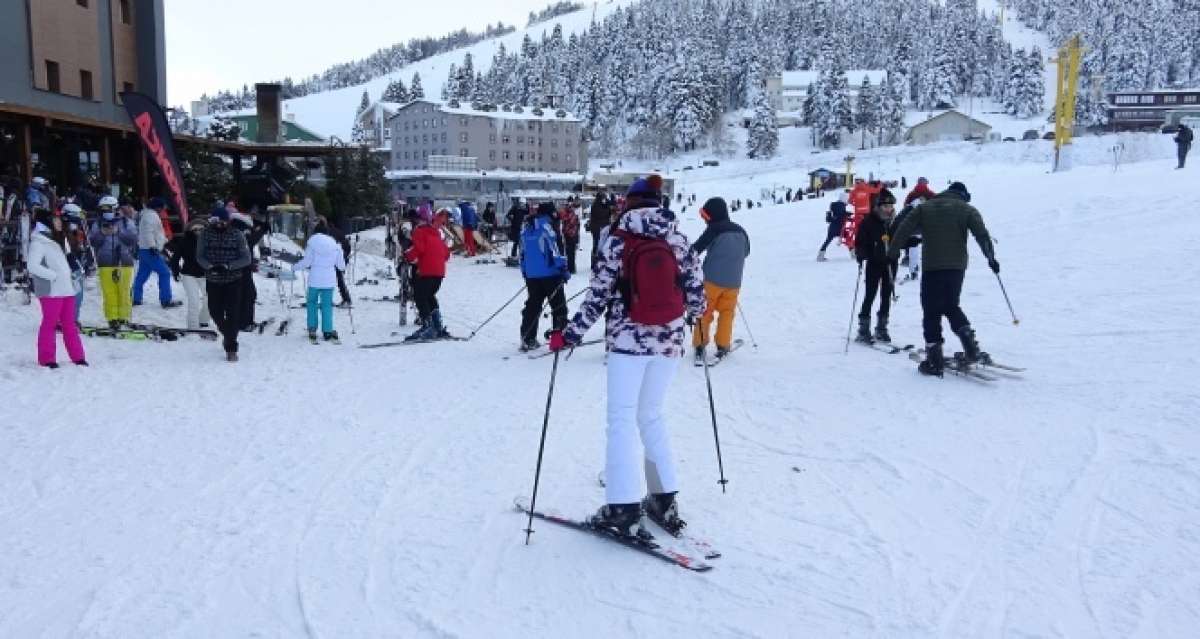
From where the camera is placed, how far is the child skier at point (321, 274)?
34.6ft

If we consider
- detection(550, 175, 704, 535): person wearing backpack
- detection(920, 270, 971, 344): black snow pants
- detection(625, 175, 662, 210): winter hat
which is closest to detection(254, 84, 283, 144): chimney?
detection(920, 270, 971, 344): black snow pants

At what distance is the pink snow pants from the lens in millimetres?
8328

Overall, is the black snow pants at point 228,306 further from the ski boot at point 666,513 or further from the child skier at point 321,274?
the ski boot at point 666,513

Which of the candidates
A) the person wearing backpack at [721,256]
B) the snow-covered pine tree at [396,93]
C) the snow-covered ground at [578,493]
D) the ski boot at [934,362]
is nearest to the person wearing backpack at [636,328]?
the snow-covered ground at [578,493]

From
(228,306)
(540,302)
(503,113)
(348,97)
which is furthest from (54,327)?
(348,97)

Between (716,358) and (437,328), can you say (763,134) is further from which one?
(716,358)

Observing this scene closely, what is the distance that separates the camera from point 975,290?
1298 centimetres

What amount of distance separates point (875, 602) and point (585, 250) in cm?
2304

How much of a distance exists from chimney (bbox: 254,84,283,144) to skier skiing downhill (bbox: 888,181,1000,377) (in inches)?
1274

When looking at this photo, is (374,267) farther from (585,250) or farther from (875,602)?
(875,602)

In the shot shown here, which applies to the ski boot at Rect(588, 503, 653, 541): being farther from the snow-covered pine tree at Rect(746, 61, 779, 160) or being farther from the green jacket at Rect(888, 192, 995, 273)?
the snow-covered pine tree at Rect(746, 61, 779, 160)

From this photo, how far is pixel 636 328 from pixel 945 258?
471 cm

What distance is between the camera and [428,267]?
35.2 feet

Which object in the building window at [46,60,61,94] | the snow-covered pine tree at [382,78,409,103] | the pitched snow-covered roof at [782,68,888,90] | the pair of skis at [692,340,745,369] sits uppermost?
the pitched snow-covered roof at [782,68,888,90]
